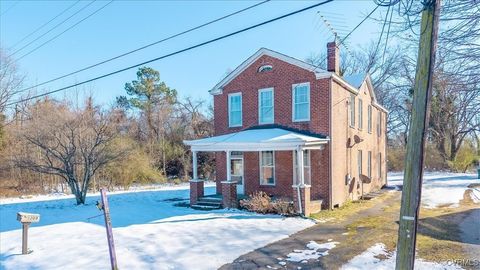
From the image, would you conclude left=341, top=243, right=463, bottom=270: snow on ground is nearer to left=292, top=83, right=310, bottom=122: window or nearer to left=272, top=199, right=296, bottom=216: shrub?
left=272, top=199, right=296, bottom=216: shrub

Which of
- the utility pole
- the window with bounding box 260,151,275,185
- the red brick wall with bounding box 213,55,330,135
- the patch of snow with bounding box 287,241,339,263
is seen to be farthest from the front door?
the utility pole

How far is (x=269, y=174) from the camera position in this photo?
52.5 feet

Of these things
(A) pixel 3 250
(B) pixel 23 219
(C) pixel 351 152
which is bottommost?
(A) pixel 3 250

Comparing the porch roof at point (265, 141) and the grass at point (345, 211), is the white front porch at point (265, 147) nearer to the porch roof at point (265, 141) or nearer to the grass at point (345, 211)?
the porch roof at point (265, 141)

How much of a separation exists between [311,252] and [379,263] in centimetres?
156

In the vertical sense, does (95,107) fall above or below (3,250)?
above

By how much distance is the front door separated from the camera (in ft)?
55.1

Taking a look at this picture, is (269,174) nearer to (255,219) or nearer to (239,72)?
(255,219)

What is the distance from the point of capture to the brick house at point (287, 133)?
47.7 ft

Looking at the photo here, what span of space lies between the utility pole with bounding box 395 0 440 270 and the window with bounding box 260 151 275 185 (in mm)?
11695

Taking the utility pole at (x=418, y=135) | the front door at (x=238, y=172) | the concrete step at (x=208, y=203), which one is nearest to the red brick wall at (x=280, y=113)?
the front door at (x=238, y=172)

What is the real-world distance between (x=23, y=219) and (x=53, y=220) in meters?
4.67

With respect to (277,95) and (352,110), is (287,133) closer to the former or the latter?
(277,95)

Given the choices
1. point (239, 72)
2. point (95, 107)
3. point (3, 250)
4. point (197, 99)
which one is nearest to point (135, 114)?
point (197, 99)
